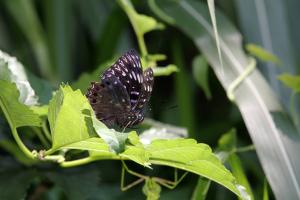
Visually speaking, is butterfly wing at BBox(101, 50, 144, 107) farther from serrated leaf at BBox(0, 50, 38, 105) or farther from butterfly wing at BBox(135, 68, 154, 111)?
serrated leaf at BBox(0, 50, 38, 105)

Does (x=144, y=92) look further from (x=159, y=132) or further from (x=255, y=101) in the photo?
(x=255, y=101)

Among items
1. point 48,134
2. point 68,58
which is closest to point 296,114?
point 48,134

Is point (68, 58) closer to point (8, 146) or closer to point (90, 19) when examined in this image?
point (90, 19)

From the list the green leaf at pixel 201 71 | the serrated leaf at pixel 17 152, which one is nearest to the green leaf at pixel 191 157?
the serrated leaf at pixel 17 152

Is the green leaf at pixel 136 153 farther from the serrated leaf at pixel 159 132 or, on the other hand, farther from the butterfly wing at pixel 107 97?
the serrated leaf at pixel 159 132

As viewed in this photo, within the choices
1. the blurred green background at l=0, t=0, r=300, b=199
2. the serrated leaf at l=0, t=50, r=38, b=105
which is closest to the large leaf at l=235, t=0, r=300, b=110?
the blurred green background at l=0, t=0, r=300, b=199

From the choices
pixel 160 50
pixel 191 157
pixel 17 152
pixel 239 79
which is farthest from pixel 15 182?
pixel 160 50
